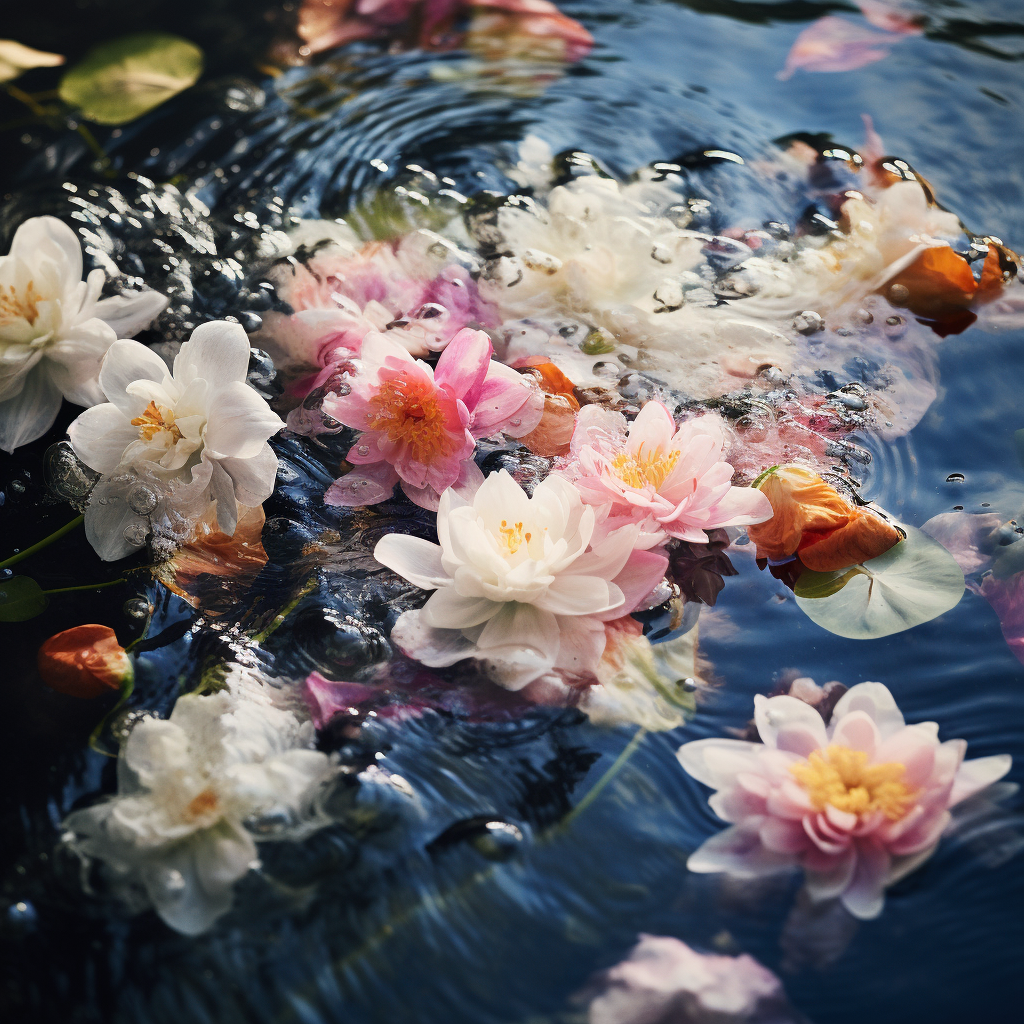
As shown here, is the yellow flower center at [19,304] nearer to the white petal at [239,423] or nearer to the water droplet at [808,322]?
the white petal at [239,423]

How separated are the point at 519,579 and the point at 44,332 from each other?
A: 490 mm

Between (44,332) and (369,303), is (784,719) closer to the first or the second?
(369,303)

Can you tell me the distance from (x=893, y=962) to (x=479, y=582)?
0.35 metres

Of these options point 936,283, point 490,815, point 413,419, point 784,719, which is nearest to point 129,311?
point 413,419

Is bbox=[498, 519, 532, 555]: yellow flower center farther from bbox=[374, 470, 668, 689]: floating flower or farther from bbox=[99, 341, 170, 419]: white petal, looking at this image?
bbox=[99, 341, 170, 419]: white petal

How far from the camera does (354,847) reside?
24.6 inches

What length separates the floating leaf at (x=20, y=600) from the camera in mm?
760

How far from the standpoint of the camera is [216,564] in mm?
783

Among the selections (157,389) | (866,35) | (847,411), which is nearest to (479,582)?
(157,389)

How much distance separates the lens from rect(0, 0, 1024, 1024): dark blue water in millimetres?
572

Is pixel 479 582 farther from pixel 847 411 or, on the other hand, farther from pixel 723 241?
pixel 723 241

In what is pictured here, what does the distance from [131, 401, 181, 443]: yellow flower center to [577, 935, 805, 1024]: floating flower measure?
497mm

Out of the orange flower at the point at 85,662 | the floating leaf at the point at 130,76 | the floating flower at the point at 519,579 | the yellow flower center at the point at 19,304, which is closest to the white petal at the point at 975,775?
the floating flower at the point at 519,579

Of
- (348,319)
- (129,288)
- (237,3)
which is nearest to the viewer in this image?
(348,319)
